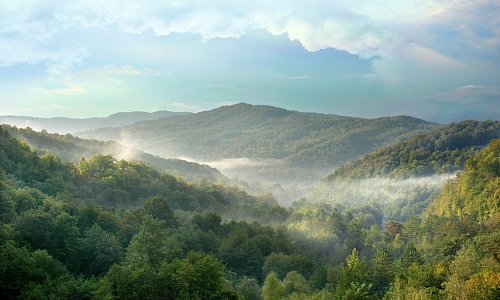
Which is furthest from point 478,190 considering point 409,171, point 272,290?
point 409,171

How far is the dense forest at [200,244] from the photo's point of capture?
28812mm

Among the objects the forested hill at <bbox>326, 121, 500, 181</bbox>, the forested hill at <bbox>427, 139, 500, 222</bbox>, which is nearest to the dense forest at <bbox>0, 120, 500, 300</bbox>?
the forested hill at <bbox>427, 139, 500, 222</bbox>

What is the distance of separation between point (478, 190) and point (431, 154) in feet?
282

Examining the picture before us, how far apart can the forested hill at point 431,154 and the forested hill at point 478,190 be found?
62.8 meters

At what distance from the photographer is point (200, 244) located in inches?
2119

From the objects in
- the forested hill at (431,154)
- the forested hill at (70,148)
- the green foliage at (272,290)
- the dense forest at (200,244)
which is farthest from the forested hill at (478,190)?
the forested hill at (70,148)

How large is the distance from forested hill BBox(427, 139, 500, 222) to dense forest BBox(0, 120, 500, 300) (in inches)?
10.2

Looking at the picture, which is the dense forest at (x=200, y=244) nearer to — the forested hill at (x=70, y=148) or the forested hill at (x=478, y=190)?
the forested hill at (x=478, y=190)

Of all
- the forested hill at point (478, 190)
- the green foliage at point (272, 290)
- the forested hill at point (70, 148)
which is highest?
the forested hill at point (70, 148)

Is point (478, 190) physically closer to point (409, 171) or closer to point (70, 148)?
point (409, 171)

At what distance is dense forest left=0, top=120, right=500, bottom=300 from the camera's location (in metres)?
28.8

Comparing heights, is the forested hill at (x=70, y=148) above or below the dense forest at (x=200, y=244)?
above

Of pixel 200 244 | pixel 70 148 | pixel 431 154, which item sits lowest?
pixel 200 244

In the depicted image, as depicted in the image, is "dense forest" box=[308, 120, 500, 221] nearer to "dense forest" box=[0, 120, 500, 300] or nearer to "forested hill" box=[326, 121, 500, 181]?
"forested hill" box=[326, 121, 500, 181]
